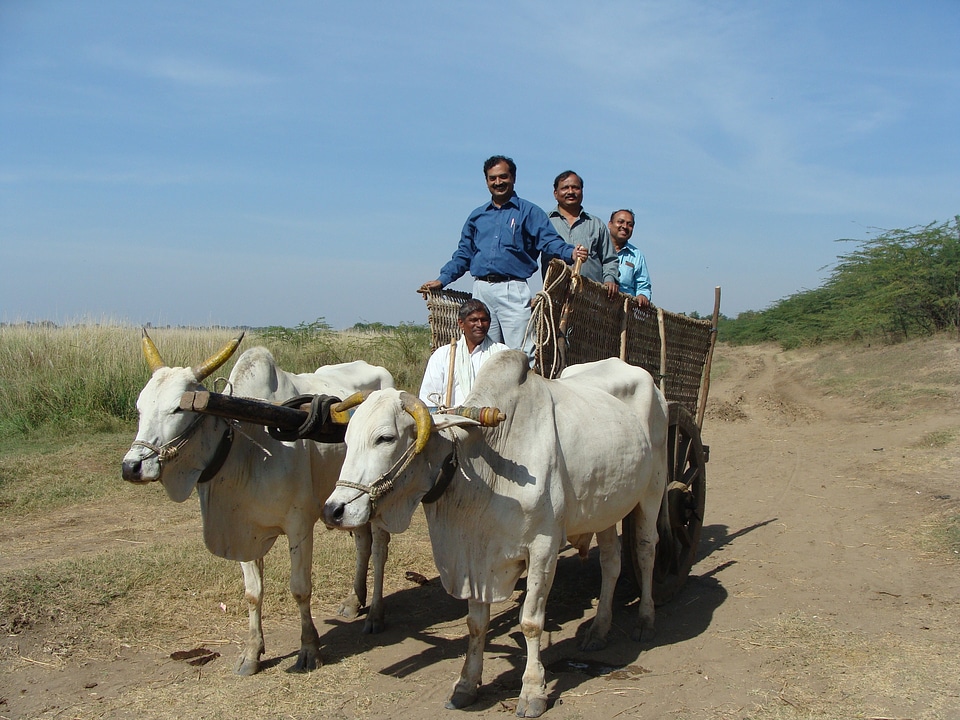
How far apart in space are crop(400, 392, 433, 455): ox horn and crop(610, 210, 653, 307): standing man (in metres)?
3.12

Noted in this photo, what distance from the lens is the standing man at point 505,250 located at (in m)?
5.26

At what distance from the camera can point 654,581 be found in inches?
213

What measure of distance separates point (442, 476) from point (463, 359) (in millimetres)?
1190

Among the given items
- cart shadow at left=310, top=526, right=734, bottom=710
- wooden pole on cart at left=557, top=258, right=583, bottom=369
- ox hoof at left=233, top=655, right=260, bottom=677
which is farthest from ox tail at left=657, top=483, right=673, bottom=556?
ox hoof at left=233, top=655, right=260, bottom=677

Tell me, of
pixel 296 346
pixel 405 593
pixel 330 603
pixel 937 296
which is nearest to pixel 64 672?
pixel 330 603

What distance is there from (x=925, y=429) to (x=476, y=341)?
829 centimetres

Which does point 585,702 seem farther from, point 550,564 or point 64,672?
point 64,672

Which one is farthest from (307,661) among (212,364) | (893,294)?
(893,294)

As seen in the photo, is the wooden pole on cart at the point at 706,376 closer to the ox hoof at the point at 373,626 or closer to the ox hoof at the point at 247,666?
the ox hoof at the point at 373,626

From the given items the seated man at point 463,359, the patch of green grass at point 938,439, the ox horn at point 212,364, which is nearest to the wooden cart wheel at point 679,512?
the seated man at point 463,359

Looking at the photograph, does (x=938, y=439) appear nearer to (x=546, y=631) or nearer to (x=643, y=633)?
(x=643, y=633)

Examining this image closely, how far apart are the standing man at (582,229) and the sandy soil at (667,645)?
7.34 feet

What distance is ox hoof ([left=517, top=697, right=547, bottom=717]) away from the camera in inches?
146

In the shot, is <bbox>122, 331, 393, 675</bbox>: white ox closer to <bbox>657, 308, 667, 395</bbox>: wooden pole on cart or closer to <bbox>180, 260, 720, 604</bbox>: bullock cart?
<bbox>180, 260, 720, 604</bbox>: bullock cart
